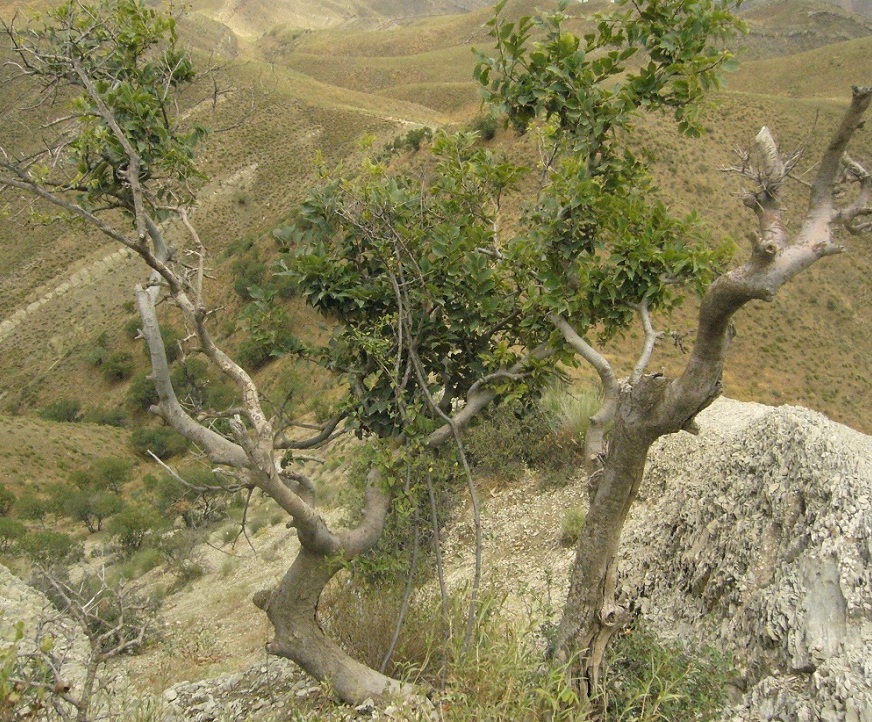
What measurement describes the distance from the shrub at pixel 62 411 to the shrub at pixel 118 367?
7.17 ft

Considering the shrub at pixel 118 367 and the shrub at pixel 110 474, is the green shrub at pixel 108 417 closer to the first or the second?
the shrub at pixel 118 367

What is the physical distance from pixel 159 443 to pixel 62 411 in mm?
8437

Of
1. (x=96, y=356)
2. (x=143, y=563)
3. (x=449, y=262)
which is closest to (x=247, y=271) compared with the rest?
(x=96, y=356)

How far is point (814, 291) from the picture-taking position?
90.4 feet

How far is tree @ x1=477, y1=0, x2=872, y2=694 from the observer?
298 cm

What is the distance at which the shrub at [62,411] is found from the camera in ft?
112

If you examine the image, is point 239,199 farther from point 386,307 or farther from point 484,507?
point 386,307

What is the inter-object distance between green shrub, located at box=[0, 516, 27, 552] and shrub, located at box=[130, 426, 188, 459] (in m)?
7.68

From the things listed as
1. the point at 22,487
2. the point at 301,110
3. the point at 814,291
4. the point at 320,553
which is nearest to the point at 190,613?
the point at 320,553

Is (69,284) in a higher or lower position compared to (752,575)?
lower

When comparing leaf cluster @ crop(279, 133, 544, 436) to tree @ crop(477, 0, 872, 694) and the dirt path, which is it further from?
the dirt path

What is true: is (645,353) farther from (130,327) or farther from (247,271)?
(130,327)

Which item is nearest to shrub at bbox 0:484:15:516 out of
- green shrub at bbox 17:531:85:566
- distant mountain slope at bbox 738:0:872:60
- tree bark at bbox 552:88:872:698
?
green shrub at bbox 17:531:85:566

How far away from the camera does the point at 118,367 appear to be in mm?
35438
